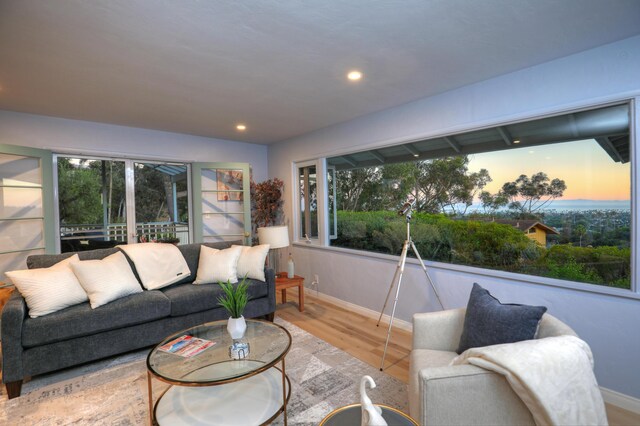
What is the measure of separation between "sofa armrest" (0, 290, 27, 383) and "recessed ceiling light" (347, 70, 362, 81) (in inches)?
126

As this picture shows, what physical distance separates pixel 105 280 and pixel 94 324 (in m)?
0.40

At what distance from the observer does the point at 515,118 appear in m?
2.55

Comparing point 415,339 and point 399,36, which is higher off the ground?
point 399,36

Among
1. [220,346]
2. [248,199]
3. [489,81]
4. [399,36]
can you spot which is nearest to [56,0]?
[399,36]

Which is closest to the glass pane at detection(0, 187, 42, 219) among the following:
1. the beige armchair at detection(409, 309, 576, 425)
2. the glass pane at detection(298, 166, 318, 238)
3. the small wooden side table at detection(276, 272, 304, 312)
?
the small wooden side table at detection(276, 272, 304, 312)

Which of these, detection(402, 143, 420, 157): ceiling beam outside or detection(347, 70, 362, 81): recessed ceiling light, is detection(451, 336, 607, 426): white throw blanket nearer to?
detection(347, 70, 362, 81): recessed ceiling light

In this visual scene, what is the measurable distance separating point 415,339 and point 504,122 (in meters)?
2.01

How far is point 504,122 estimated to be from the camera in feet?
8.64

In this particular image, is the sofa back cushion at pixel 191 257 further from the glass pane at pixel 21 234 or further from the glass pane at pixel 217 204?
the glass pane at pixel 21 234

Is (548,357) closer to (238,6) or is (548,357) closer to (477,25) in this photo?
(477,25)

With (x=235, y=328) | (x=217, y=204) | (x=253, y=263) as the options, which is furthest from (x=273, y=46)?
(x=217, y=204)

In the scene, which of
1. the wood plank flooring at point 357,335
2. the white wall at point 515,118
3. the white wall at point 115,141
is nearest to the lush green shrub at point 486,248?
the white wall at point 515,118

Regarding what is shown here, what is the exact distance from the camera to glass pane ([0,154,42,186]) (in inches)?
129

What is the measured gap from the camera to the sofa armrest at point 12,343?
2189 mm
